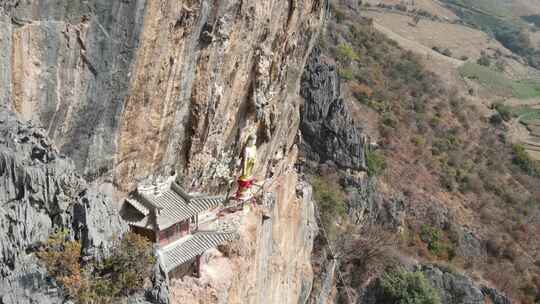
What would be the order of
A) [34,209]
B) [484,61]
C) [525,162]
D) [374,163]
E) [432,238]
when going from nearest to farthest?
[34,209] < [432,238] < [374,163] < [525,162] < [484,61]

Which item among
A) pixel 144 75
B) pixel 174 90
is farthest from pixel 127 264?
pixel 174 90

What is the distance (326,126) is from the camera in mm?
31047

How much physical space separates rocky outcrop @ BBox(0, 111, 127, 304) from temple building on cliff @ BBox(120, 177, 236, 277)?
2.05m

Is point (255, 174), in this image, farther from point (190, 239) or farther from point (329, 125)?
point (329, 125)

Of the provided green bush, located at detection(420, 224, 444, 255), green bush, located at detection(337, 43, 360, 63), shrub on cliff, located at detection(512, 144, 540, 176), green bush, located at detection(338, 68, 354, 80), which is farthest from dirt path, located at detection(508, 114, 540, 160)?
green bush, located at detection(420, 224, 444, 255)

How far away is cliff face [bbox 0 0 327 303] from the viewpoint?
957cm

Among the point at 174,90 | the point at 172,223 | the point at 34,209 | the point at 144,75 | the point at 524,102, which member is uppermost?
the point at 144,75

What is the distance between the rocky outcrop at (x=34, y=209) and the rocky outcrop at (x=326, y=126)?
22360 mm

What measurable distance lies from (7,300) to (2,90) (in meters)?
3.63

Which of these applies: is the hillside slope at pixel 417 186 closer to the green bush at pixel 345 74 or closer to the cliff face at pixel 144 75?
the green bush at pixel 345 74

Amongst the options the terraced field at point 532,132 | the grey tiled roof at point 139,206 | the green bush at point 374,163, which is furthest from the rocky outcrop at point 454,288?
the terraced field at point 532,132

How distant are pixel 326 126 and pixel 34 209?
23628mm

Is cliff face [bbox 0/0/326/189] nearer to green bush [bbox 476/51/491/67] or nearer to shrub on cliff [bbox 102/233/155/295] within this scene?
shrub on cliff [bbox 102/233/155/295]

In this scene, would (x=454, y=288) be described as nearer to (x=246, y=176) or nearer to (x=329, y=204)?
(x=329, y=204)
